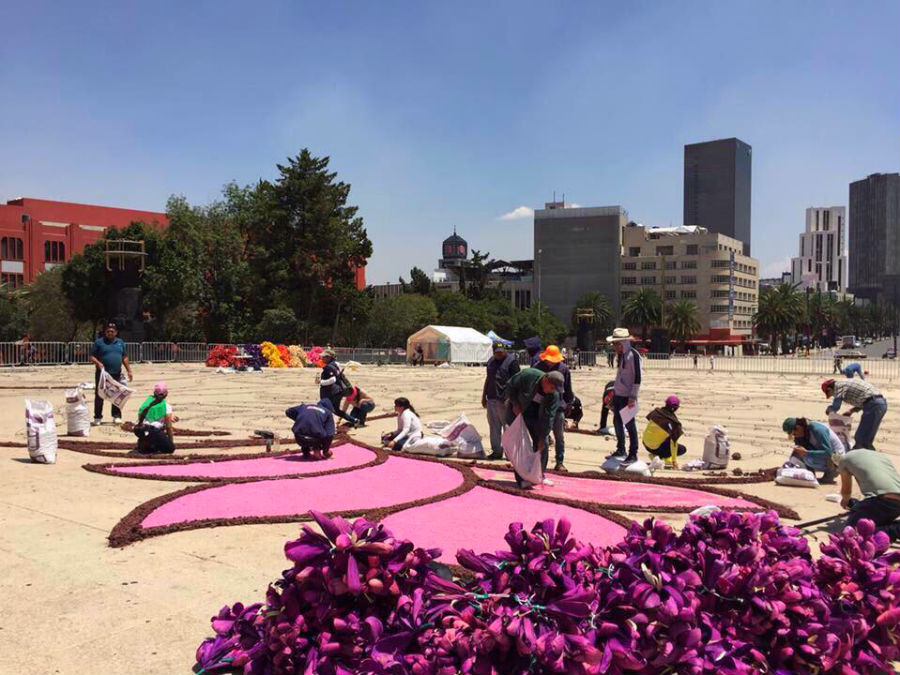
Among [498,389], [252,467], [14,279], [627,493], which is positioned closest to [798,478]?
[627,493]

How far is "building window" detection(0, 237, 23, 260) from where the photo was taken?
72000 mm

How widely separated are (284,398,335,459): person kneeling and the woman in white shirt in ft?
4.40

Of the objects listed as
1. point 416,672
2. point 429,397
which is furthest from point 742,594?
point 429,397

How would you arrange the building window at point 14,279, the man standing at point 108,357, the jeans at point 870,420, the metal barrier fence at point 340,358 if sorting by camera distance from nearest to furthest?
the jeans at point 870,420
the man standing at point 108,357
the metal barrier fence at point 340,358
the building window at point 14,279

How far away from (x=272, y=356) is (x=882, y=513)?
3909cm

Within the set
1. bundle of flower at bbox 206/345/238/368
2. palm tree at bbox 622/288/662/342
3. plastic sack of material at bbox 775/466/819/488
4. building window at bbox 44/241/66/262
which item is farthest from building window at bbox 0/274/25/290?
plastic sack of material at bbox 775/466/819/488

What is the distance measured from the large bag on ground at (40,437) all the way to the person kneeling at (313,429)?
10.1ft

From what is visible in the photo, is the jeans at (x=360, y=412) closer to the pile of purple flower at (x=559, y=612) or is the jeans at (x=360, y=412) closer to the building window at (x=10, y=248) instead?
the pile of purple flower at (x=559, y=612)

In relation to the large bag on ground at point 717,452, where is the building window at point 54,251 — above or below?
above

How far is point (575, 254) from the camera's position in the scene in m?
124

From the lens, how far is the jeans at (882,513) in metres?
5.61

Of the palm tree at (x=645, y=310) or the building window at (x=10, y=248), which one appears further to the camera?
the palm tree at (x=645, y=310)

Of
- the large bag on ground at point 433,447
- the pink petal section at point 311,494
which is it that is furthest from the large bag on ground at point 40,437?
the large bag on ground at point 433,447

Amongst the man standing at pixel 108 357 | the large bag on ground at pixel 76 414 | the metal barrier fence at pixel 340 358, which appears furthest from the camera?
the metal barrier fence at pixel 340 358
